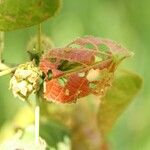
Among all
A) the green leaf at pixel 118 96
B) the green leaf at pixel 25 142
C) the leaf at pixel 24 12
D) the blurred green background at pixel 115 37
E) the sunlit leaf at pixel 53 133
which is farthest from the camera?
the blurred green background at pixel 115 37

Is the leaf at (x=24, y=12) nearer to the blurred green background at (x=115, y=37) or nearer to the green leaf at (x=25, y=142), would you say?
the green leaf at (x=25, y=142)

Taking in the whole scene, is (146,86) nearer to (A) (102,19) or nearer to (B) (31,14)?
(A) (102,19)

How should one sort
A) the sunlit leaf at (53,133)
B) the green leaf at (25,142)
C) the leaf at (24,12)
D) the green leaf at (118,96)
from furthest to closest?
the green leaf at (118,96) → the sunlit leaf at (53,133) → the green leaf at (25,142) → the leaf at (24,12)

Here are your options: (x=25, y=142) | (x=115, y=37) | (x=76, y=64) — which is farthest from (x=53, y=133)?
(x=115, y=37)

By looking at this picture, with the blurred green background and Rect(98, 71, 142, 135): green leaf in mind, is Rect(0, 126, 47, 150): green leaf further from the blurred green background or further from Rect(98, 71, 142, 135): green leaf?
the blurred green background

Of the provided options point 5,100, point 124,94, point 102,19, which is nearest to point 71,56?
point 124,94

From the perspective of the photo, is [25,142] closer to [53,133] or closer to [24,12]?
[53,133]

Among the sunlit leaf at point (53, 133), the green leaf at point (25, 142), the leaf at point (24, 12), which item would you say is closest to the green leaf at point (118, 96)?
the sunlit leaf at point (53, 133)
